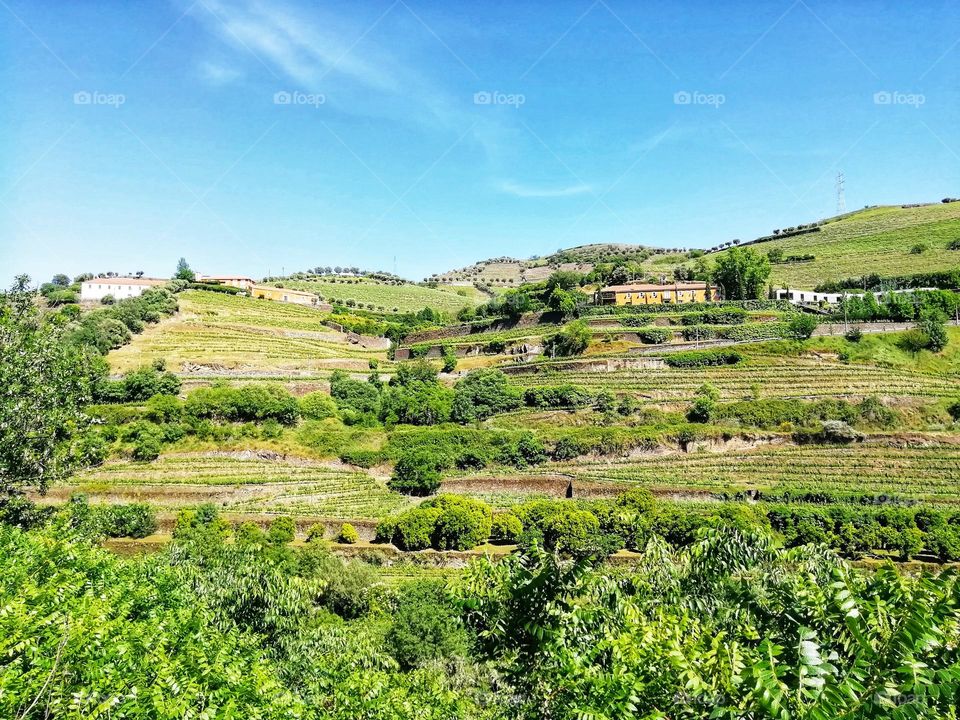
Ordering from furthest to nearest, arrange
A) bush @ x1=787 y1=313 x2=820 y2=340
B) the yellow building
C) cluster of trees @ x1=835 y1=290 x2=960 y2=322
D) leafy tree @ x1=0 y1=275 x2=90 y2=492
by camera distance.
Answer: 1. the yellow building
2. cluster of trees @ x1=835 y1=290 x2=960 y2=322
3. bush @ x1=787 y1=313 x2=820 y2=340
4. leafy tree @ x1=0 y1=275 x2=90 y2=492

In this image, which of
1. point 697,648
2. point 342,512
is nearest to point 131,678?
point 697,648

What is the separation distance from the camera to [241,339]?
208 ft

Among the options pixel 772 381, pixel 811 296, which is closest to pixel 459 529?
pixel 772 381

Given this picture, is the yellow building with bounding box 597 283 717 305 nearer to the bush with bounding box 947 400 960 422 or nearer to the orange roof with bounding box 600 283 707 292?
the orange roof with bounding box 600 283 707 292

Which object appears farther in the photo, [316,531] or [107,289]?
[107,289]

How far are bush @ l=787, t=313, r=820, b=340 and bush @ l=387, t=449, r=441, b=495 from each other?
1368 inches

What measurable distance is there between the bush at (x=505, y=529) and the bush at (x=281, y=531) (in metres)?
9.32

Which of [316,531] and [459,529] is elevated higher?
[459,529]

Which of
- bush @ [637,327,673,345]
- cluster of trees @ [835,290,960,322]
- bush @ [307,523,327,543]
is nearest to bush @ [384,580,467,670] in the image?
bush @ [307,523,327,543]

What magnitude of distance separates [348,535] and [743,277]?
57.4 m

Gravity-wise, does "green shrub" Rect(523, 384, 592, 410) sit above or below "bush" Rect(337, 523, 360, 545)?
above

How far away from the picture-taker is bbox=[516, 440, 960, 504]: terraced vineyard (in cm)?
3111

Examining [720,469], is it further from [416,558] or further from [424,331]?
[424,331]

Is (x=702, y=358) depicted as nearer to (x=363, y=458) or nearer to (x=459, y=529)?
(x=363, y=458)
